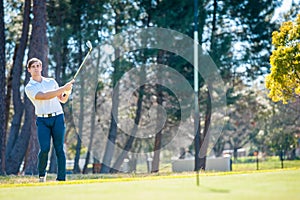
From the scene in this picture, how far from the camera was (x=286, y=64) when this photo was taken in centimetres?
1418

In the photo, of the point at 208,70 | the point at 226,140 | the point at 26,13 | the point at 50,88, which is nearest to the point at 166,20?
the point at 208,70

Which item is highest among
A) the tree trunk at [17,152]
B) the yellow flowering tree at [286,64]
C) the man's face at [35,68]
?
the yellow flowering tree at [286,64]

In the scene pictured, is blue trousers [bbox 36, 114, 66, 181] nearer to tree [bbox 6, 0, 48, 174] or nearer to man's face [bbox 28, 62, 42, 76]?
man's face [bbox 28, 62, 42, 76]

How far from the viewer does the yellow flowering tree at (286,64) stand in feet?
46.5

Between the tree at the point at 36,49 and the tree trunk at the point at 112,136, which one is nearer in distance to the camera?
the tree at the point at 36,49

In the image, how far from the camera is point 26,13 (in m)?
17.6

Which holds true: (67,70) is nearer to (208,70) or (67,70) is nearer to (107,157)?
(107,157)

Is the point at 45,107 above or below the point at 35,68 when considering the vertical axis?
below

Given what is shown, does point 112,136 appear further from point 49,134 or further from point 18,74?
point 49,134

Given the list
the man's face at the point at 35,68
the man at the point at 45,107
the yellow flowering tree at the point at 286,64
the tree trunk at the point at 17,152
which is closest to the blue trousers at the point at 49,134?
the man at the point at 45,107

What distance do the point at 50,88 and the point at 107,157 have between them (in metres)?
17.2

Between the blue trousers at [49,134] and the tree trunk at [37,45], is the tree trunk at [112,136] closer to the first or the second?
the tree trunk at [37,45]

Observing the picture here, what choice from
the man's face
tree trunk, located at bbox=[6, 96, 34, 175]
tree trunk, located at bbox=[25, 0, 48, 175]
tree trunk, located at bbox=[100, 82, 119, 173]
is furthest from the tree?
the man's face

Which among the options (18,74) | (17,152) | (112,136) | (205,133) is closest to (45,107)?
(17,152)
